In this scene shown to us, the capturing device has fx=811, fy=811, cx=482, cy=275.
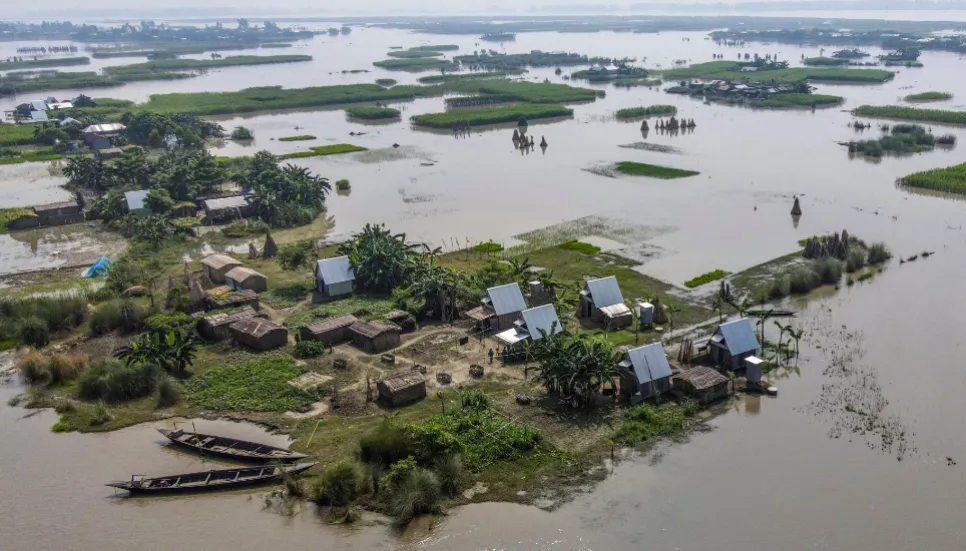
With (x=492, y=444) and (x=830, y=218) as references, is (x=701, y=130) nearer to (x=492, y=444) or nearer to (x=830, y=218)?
(x=830, y=218)

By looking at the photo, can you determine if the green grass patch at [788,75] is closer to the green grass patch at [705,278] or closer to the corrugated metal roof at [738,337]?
the green grass patch at [705,278]

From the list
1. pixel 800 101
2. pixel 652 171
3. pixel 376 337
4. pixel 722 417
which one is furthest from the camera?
pixel 800 101

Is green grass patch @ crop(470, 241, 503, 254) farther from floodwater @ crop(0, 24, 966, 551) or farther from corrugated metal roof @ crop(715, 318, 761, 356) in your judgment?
corrugated metal roof @ crop(715, 318, 761, 356)

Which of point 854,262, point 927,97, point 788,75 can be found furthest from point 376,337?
point 788,75

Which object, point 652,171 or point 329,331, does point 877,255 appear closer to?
point 652,171

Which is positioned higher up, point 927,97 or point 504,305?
point 927,97

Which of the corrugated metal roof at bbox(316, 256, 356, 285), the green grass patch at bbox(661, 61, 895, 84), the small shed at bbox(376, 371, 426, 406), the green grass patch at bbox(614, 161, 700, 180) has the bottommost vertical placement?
the small shed at bbox(376, 371, 426, 406)

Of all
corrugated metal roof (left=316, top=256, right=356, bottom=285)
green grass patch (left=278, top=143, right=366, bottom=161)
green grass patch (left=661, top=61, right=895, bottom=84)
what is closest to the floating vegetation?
green grass patch (left=278, top=143, right=366, bottom=161)
